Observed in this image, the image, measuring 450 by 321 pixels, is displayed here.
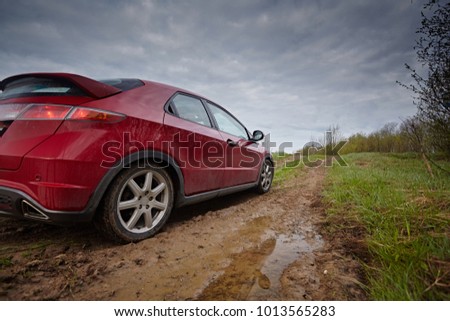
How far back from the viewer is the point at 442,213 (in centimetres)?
193

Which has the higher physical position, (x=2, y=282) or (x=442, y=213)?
(x=442, y=213)

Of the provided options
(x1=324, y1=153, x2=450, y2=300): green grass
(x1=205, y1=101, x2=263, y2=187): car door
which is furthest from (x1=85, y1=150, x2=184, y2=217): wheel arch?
(x1=324, y1=153, x2=450, y2=300): green grass

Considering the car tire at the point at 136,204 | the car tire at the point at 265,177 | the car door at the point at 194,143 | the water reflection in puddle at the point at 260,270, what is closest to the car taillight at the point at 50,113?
the car tire at the point at 136,204

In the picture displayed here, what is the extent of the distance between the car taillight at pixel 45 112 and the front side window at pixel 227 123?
1.83m

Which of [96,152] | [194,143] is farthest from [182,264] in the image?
[194,143]

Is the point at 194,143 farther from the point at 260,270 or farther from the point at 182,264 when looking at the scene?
the point at 260,270

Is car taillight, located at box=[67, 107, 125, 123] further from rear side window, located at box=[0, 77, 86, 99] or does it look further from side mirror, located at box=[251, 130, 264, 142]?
side mirror, located at box=[251, 130, 264, 142]

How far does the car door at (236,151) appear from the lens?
310 centimetres

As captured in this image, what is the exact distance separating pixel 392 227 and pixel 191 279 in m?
1.69

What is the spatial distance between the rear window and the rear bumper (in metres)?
1.08

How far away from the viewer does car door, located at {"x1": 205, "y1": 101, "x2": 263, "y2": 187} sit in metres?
3.10

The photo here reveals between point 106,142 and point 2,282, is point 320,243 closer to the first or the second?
point 106,142

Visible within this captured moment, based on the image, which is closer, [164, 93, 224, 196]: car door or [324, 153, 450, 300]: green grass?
[324, 153, 450, 300]: green grass
